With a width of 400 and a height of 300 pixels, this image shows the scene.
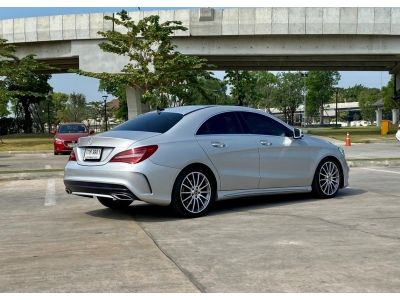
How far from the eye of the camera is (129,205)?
8.80 meters

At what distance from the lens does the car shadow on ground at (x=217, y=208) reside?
7617 mm

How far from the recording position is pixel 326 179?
29.8 ft

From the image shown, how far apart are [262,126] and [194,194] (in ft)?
5.81

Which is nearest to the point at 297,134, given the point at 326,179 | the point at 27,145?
the point at 326,179

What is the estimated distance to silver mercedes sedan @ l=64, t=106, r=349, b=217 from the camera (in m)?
7.07

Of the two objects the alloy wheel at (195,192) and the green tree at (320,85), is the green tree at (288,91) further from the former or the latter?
the alloy wheel at (195,192)

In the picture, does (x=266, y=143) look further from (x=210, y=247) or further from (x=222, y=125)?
(x=210, y=247)

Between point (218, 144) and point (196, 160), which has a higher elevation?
point (218, 144)

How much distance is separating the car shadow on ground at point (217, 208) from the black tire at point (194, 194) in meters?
0.18

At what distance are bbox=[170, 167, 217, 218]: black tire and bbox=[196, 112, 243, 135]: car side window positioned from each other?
1.99 feet

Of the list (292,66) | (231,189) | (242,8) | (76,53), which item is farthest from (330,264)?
(292,66)

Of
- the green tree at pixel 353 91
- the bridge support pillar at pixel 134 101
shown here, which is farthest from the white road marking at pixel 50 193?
the green tree at pixel 353 91

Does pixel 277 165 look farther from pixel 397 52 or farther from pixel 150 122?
pixel 397 52

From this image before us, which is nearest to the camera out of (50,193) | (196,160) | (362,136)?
(196,160)
